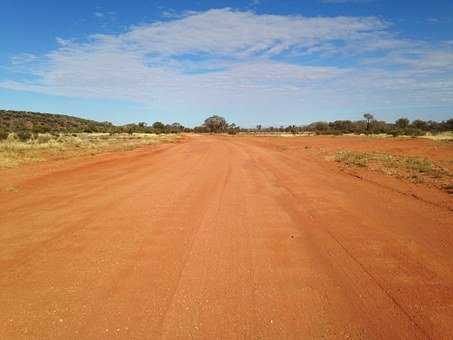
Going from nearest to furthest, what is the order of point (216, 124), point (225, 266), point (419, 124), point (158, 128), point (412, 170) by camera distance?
point (225, 266)
point (412, 170)
point (419, 124)
point (158, 128)
point (216, 124)

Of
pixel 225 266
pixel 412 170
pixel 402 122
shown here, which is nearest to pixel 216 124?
pixel 402 122

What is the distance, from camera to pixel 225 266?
228 inches

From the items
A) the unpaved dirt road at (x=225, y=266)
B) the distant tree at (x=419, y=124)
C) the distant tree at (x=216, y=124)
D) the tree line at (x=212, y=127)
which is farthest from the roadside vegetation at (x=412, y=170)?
the distant tree at (x=216, y=124)

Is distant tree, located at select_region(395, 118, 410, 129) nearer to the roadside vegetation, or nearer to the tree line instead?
the tree line

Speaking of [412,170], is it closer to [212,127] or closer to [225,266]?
[225,266]

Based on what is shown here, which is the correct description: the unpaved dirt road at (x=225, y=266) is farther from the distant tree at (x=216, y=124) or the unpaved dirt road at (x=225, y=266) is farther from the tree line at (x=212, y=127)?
the distant tree at (x=216, y=124)

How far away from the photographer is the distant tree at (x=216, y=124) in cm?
12900

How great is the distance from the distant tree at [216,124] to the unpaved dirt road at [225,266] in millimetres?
118599

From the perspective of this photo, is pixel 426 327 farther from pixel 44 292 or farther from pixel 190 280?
pixel 44 292

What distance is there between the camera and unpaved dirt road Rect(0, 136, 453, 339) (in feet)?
14.0

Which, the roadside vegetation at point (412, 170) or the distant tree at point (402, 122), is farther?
the distant tree at point (402, 122)

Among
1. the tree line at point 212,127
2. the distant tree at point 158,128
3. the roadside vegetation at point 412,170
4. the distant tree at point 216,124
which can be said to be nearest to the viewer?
the roadside vegetation at point 412,170

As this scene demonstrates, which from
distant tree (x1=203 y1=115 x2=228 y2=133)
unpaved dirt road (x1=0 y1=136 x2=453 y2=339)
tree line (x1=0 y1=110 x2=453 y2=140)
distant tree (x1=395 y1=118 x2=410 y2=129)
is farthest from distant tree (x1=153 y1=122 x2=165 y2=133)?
unpaved dirt road (x1=0 y1=136 x2=453 y2=339)

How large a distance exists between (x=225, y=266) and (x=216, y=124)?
4915 inches
